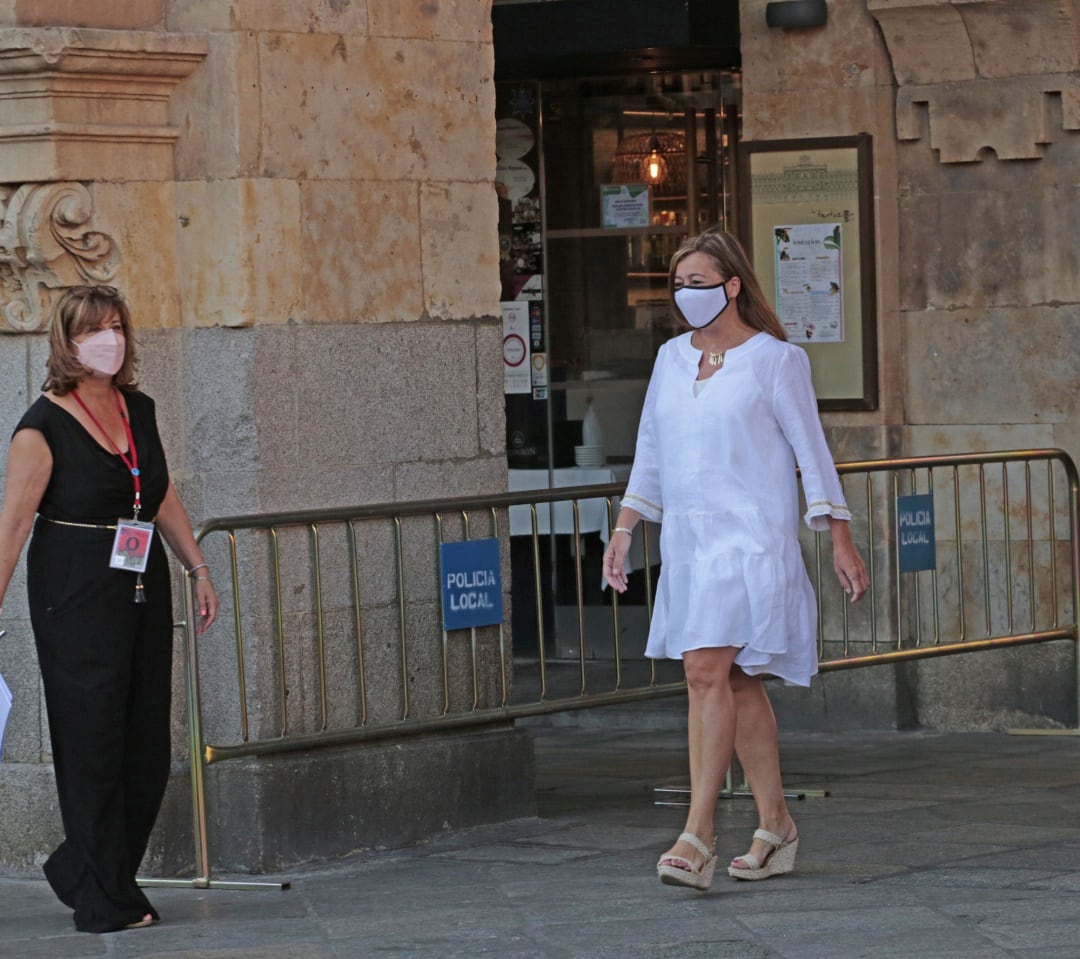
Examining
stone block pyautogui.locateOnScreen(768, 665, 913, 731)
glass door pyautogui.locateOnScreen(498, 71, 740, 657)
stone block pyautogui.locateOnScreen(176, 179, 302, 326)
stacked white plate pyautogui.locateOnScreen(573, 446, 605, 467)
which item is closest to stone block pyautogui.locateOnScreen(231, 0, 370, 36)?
stone block pyautogui.locateOnScreen(176, 179, 302, 326)

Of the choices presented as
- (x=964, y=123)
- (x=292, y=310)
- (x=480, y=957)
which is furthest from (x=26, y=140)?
(x=964, y=123)

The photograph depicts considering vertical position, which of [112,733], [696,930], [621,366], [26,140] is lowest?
[696,930]

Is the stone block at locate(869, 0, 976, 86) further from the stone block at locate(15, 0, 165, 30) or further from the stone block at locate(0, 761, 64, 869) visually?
the stone block at locate(0, 761, 64, 869)

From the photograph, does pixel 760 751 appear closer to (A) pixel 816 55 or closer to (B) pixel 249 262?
(B) pixel 249 262

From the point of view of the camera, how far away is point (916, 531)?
9.73 m

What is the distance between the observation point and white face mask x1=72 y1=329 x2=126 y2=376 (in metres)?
6.52

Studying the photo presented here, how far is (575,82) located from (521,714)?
190 inches

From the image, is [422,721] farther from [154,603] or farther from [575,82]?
[575,82]

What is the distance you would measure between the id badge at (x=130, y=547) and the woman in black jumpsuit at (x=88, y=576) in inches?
1.7

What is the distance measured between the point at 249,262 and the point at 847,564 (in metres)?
2.13

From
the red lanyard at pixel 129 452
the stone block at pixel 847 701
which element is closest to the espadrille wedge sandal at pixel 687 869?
the red lanyard at pixel 129 452

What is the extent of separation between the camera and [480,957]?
6082mm

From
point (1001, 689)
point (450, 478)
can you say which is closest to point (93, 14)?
point (450, 478)

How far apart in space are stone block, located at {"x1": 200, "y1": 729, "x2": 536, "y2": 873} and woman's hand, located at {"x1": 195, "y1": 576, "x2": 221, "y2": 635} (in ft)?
2.51
